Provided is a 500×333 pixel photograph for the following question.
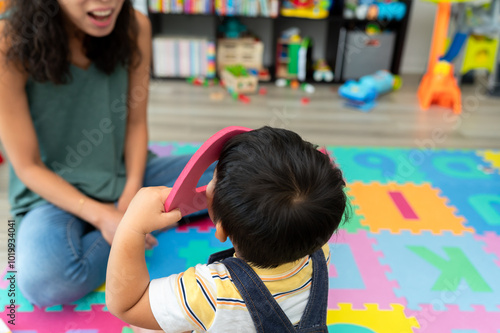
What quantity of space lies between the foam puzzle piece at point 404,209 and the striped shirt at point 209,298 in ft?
2.29

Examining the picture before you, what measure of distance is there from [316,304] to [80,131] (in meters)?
0.71

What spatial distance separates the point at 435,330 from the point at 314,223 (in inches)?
22.5

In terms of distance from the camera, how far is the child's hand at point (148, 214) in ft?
1.91

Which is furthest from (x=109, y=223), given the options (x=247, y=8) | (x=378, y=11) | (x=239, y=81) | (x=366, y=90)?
(x=378, y=11)

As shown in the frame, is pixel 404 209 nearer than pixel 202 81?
Yes

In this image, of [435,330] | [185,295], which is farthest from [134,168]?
[435,330]

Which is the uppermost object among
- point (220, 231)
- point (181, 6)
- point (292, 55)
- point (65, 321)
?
point (181, 6)

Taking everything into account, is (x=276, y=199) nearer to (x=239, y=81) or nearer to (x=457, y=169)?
(x=457, y=169)

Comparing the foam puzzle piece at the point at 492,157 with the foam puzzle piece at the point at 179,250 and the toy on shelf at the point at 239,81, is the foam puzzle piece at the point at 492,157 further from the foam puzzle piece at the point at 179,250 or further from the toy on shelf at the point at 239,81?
the toy on shelf at the point at 239,81

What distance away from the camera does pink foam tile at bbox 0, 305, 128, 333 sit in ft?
2.93

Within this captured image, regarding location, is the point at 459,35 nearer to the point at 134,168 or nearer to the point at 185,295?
the point at 134,168

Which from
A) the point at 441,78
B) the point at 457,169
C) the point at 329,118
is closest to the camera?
the point at 457,169

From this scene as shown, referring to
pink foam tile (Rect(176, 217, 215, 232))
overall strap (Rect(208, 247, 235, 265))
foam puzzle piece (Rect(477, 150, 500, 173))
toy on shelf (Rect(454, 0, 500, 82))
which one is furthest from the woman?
toy on shelf (Rect(454, 0, 500, 82))

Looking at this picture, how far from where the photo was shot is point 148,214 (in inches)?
22.9
